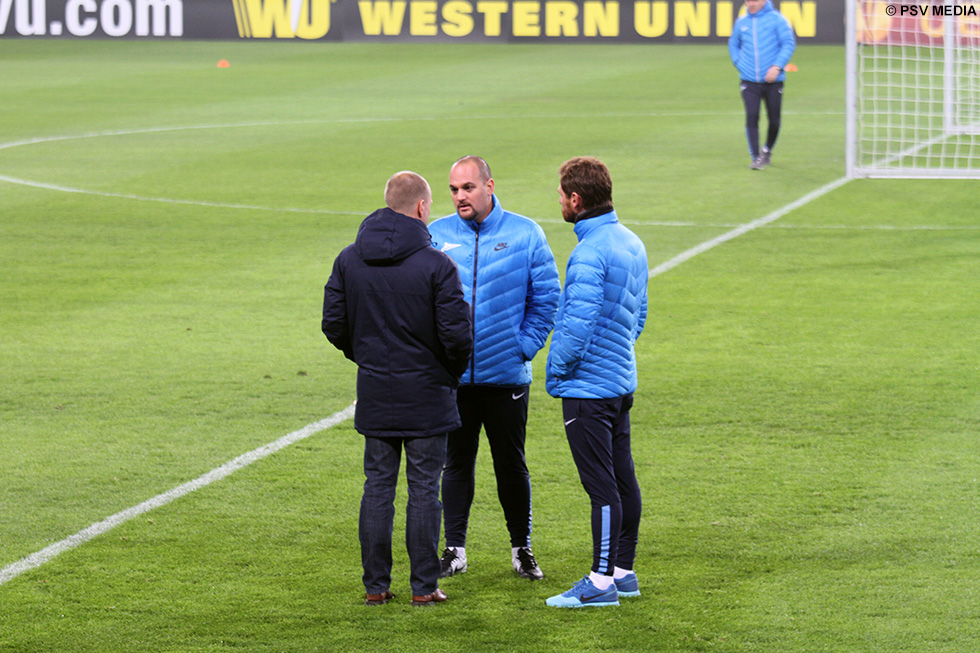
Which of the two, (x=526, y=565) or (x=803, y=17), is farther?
(x=803, y=17)

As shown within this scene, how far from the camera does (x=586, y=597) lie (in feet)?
19.2

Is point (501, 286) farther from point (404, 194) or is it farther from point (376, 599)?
point (376, 599)

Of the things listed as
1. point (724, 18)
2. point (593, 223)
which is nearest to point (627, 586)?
point (593, 223)

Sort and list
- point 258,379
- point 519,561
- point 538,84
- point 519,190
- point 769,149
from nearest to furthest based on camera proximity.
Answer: point 519,561
point 258,379
point 519,190
point 769,149
point 538,84

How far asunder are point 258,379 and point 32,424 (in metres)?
1.53

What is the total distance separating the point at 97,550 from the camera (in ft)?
21.3

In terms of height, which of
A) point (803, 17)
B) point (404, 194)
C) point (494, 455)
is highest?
point (803, 17)

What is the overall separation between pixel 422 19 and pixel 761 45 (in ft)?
58.6

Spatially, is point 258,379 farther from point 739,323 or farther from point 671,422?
point 739,323

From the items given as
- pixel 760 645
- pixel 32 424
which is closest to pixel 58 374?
pixel 32 424

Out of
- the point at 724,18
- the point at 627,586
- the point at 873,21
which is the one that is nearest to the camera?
the point at 627,586

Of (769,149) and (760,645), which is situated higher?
(769,149)

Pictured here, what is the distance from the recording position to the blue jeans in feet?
19.1

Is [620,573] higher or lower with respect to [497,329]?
lower
